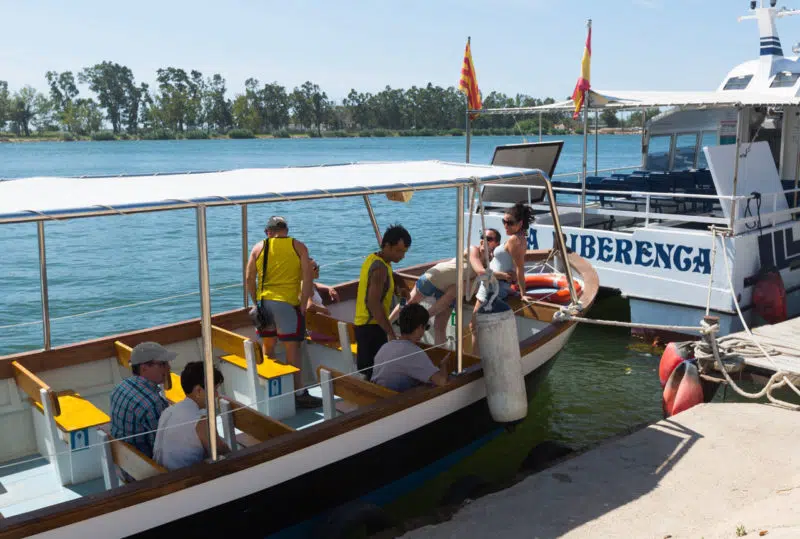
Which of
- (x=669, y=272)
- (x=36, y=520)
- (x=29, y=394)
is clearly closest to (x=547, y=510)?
(x=36, y=520)

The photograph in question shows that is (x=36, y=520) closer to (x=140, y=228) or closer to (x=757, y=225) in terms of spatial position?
(x=757, y=225)

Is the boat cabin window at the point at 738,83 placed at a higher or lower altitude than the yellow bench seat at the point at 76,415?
higher

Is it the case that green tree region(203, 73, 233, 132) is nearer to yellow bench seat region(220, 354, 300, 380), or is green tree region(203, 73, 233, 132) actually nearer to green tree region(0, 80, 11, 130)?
green tree region(0, 80, 11, 130)

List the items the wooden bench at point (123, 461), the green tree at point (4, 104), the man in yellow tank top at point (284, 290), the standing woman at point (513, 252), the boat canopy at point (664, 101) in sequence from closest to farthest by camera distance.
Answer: the wooden bench at point (123, 461)
the man in yellow tank top at point (284, 290)
the standing woman at point (513, 252)
the boat canopy at point (664, 101)
the green tree at point (4, 104)

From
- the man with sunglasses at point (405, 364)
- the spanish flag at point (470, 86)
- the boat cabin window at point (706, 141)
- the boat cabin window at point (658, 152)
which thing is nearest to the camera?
the man with sunglasses at point (405, 364)

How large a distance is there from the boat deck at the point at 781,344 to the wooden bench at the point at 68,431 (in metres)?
6.41

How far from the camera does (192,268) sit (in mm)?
24828

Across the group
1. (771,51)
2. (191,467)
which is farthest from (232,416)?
(771,51)

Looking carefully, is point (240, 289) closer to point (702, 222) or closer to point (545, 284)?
point (545, 284)

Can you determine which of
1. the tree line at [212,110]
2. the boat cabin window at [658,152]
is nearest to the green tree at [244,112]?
the tree line at [212,110]

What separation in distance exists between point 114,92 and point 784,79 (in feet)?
499

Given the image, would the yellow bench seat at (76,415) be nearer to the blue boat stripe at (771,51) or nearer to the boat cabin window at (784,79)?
the boat cabin window at (784,79)

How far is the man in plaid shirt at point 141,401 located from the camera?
5.06 m

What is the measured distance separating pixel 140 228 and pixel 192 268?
9.60m
